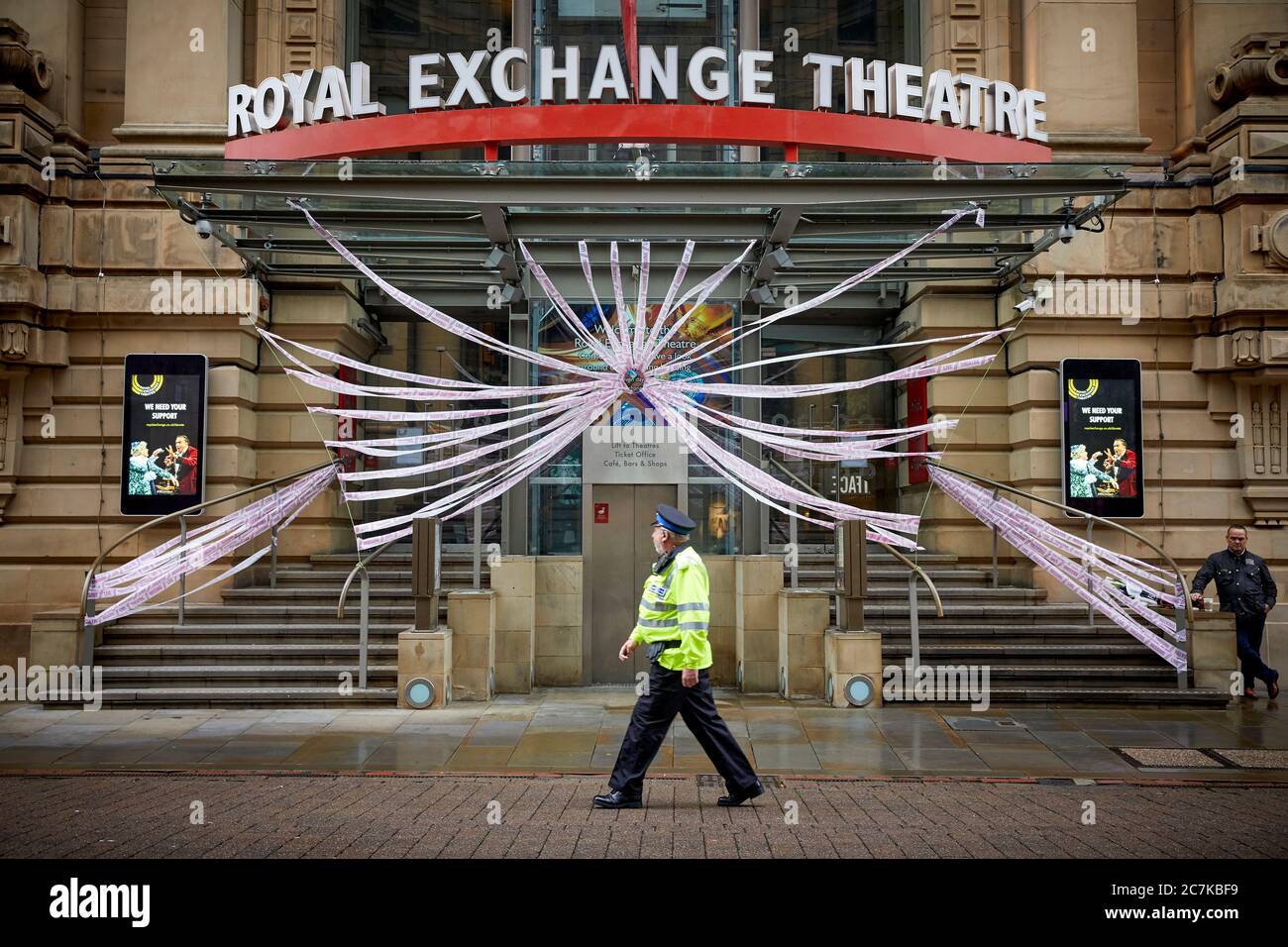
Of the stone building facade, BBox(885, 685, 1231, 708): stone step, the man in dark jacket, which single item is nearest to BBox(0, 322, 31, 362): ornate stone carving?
the stone building facade

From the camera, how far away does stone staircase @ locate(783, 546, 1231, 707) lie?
11516 mm

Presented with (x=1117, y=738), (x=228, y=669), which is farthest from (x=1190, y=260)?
(x=228, y=669)

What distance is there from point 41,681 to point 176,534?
2.71 metres

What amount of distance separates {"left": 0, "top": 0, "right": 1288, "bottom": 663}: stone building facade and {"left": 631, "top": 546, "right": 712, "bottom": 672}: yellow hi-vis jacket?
7719 millimetres

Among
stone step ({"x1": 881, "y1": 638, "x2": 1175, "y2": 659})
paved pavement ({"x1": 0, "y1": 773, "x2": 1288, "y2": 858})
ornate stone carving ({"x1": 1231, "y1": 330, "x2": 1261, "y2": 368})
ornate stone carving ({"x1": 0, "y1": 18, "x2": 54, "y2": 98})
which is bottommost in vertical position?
paved pavement ({"x1": 0, "y1": 773, "x2": 1288, "y2": 858})

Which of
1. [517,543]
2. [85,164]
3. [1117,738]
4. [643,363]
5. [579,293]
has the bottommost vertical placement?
[1117,738]

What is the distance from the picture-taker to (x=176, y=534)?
44.9ft

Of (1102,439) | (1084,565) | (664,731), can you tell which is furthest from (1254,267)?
(664,731)

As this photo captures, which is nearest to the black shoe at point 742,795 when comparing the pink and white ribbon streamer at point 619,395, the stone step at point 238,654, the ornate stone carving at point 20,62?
the pink and white ribbon streamer at point 619,395

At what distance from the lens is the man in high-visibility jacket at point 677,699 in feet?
24.4

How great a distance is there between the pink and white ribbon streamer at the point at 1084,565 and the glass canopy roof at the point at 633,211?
285 centimetres

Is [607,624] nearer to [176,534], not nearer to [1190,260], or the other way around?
[176,534]

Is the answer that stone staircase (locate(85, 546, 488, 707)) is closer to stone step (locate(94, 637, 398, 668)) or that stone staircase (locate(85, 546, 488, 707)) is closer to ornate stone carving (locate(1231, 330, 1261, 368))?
stone step (locate(94, 637, 398, 668))

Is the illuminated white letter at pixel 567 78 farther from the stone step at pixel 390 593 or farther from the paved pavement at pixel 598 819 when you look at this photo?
the paved pavement at pixel 598 819
